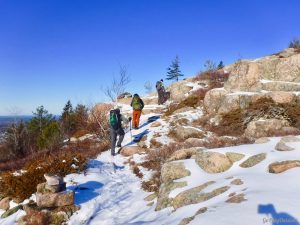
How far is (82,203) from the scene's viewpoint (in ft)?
29.2

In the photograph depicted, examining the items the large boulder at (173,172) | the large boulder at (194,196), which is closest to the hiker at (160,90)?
the large boulder at (173,172)

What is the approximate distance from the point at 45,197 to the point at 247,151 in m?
6.34

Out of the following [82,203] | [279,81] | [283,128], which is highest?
[279,81]

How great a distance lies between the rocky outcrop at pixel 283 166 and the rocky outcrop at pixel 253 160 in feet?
2.64

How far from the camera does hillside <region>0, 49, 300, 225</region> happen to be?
220 inches

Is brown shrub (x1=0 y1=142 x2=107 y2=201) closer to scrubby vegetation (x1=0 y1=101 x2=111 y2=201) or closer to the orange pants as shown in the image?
scrubby vegetation (x1=0 y1=101 x2=111 y2=201)

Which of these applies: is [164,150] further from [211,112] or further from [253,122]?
[211,112]

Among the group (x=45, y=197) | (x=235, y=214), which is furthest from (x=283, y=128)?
(x=45, y=197)

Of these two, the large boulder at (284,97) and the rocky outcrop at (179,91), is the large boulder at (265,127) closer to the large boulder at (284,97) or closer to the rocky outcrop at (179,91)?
the large boulder at (284,97)

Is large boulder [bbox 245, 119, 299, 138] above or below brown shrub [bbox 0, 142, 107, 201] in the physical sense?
above

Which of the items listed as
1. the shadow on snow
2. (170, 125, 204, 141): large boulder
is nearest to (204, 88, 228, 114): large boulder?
(170, 125, 204, 141): large boulder

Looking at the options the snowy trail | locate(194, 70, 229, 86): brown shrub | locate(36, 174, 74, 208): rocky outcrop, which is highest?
locate(194, 70, 229, 86): brown shrub

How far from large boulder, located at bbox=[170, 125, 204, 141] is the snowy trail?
4230mm

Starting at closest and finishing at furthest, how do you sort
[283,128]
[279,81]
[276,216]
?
[276,216] < [283,128] < [279,81]
